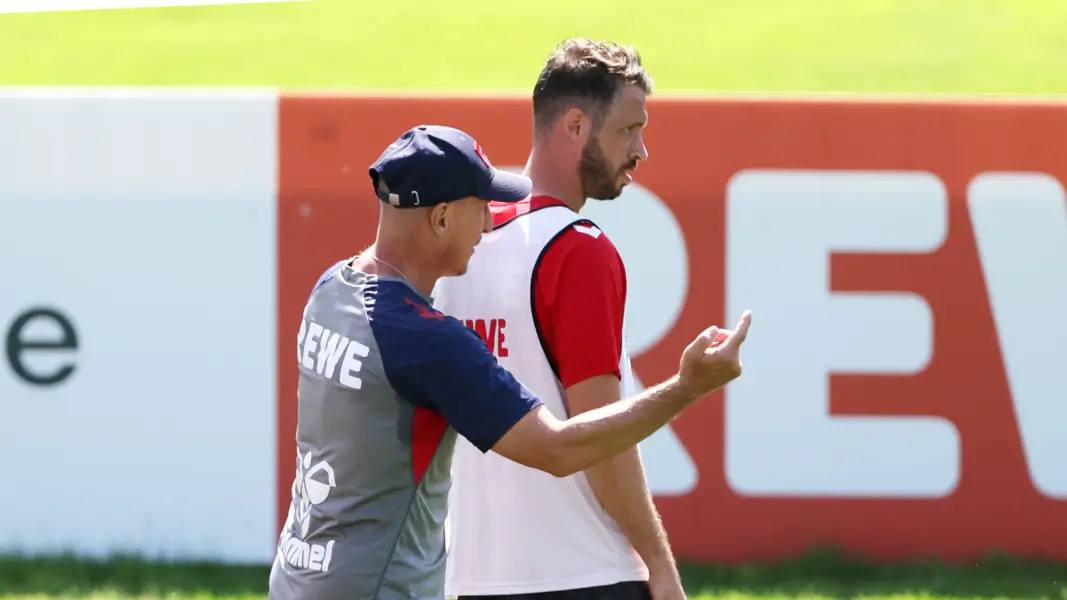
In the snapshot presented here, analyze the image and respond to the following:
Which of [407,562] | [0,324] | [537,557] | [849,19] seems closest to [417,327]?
[407,562]

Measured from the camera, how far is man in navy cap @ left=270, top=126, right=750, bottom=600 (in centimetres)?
268

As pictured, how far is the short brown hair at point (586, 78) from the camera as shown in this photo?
3408mm

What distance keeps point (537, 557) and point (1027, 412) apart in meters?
4.24

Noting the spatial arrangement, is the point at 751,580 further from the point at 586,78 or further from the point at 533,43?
the point at 533,43

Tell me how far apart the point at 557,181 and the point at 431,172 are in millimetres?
665

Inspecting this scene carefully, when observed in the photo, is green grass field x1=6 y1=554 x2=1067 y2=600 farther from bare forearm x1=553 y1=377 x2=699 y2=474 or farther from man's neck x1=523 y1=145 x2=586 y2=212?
bare forearm x1=553 y1=377 x2=699 y2=474

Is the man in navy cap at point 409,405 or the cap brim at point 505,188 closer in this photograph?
the man in navy cap at point 409,405

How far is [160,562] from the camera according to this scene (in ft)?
22.1

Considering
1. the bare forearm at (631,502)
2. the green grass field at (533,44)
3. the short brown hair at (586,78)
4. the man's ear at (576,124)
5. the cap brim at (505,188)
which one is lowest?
the bare forearm at (631,502)

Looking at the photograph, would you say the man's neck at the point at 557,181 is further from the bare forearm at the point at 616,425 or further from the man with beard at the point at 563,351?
the bare forearm at the point at 616,425

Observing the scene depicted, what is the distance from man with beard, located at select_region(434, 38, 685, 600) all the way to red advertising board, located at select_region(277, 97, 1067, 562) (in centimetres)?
347

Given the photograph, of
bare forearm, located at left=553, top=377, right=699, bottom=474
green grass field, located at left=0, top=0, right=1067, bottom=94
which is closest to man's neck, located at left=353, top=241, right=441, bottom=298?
bare forearm, located at left=553, top=377, right=699, bottom=474

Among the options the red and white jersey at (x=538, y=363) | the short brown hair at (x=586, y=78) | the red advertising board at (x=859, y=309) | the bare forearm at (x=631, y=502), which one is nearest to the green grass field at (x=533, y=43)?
the red advertising board at (x=859, y=309)

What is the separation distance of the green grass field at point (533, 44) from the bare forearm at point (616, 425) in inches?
288
